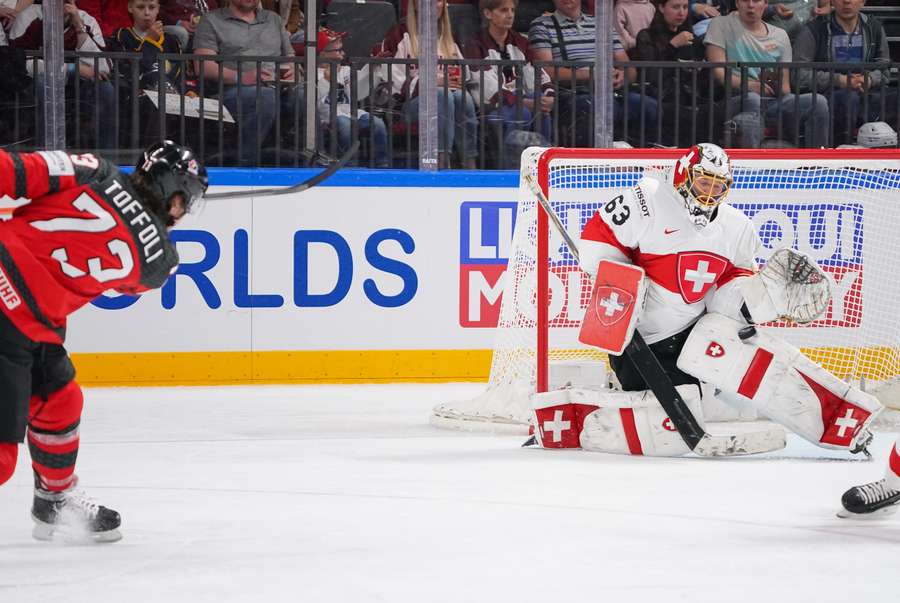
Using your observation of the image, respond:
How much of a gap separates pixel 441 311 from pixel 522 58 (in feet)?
4.28

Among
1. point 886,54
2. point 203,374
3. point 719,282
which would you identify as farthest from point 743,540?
point 886,54

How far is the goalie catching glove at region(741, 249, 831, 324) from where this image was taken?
418cm

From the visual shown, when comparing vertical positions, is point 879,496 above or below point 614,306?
below

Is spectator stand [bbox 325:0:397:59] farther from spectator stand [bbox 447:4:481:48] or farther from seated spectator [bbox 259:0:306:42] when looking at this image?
spectator stand [bbox 447:4:481:48]

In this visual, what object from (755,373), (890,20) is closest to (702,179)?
(755,373)

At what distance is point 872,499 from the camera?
3.22 metres

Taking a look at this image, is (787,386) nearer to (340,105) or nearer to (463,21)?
(340,105)

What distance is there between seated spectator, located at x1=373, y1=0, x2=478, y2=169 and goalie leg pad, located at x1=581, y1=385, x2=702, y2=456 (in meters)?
2.13

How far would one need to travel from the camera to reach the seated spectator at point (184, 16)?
621 centimetres

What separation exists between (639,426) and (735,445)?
0.29 metres

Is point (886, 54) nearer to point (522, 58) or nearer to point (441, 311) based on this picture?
point (522, 58)

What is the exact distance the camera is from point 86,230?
9.43 ft

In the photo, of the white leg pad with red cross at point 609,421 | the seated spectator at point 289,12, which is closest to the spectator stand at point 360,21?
the seated spectator at point 289,12

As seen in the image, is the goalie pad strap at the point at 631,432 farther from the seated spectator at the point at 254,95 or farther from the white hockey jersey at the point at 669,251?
the seated spectator at the point at 254,95
